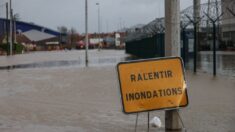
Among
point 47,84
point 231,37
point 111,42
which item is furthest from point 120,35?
point 47,84

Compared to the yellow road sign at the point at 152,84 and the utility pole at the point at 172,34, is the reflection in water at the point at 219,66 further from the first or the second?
the yellow road sign at the point at 152,84

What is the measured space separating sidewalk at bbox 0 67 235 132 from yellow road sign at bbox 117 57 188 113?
130 centimetres

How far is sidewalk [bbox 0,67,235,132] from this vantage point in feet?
33.6

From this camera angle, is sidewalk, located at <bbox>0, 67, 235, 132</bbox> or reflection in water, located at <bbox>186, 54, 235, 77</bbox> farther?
reflection in water, located at <bbox>186, 54, 235, 77</bbox>

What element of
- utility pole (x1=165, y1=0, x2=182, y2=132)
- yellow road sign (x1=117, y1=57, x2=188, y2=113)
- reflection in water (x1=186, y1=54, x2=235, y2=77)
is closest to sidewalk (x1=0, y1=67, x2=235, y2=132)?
utility pole (x1=165, y1=0, x2=182, y2=132)

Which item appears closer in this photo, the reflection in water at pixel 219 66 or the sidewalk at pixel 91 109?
the sidewalk at pixel 91 109

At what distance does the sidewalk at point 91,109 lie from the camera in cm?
1023

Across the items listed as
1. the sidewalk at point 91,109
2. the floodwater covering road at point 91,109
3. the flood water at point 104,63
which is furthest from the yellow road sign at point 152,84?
the flood water at point 104,63

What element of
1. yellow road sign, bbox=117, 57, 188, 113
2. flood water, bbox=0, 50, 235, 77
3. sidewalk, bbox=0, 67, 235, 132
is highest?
yellow road sign, bbox=117, 57, 188, 113

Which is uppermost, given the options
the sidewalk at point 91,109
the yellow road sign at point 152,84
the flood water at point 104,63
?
the yellow road sign at point 152,84

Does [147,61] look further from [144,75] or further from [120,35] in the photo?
[120,35]

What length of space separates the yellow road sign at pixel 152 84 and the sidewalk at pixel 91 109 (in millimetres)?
1296

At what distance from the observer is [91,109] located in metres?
12.9

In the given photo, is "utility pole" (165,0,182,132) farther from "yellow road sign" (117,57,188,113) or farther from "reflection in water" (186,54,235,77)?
"reflection in water" (186,54,235,77)
